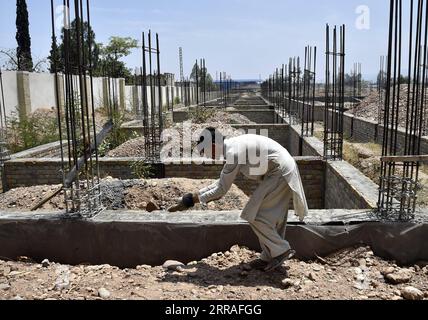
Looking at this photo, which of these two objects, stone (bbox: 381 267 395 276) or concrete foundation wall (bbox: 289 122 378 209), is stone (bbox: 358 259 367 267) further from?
concrete foundation wall (bbox: 289 122 378 209)

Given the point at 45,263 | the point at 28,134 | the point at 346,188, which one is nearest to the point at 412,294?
the point at 346,188

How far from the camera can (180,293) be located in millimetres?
3131

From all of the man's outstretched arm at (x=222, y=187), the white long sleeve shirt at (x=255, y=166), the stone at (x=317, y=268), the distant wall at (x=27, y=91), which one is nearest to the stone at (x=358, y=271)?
the stone at (x=317, y=268)

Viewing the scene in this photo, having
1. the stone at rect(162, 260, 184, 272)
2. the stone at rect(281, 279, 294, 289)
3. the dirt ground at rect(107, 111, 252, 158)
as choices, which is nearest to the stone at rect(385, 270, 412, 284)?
the stone at rect(281, 279, 294, 289)

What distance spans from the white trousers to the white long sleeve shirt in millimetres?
78

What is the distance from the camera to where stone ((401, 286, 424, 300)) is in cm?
300

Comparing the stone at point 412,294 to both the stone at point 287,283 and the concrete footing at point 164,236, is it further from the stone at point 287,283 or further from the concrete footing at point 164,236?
the stone at point 287,283

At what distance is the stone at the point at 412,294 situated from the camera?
118 inches

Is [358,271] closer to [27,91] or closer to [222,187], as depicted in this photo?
[222,187]

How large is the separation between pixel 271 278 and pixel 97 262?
70.7 inches

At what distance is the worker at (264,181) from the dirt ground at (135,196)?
7.65 ft

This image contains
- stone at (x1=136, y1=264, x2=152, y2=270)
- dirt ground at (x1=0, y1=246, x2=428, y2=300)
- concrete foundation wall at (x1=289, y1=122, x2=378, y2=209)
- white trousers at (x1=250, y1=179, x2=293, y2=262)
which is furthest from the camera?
concrete foundation wall at (x1=289, y1=122, x2=378, y2=209)
